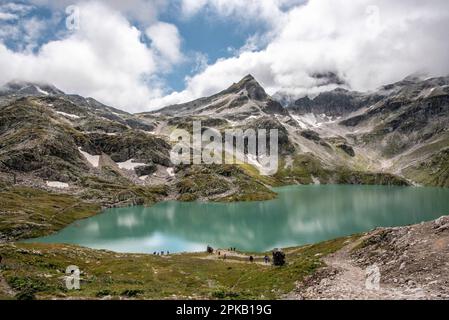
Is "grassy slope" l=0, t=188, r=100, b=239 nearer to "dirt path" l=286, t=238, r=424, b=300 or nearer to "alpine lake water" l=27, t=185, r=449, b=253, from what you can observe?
"alpine lake water" l=27, t=185, r=449, b=253

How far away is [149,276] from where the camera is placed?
203ft

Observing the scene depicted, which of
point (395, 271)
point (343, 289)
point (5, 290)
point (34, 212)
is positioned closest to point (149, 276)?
point (5, 290)

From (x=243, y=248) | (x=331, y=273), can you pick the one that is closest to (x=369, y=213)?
(x=243, y=248)

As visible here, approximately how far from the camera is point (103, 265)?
73812 mm

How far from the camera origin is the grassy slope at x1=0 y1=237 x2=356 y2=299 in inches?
1186

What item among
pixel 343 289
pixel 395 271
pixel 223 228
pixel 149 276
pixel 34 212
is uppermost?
pixel 34 212

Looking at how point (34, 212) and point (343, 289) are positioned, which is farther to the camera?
point (34, 212)

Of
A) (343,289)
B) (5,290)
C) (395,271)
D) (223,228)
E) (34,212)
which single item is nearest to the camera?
(343,289)

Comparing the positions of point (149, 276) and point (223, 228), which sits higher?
point (223, 228)

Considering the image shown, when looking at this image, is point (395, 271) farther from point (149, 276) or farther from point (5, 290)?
point (149, 276)

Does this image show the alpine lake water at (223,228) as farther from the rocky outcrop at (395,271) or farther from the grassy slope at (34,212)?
the rocky outcrop at (395,271)

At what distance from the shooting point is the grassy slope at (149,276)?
98.8ft
